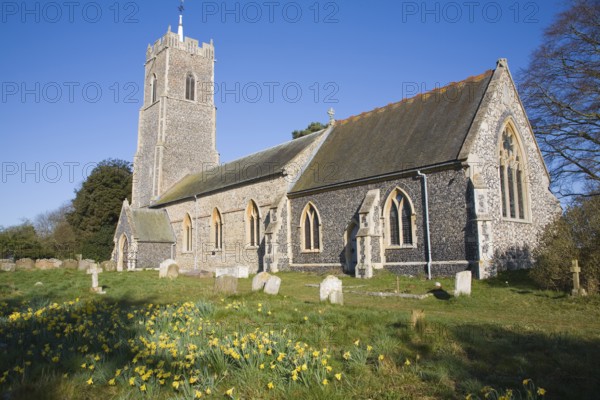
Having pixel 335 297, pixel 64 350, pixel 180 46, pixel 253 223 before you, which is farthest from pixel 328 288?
pixel 180 46

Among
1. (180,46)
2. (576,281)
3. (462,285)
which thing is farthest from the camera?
(180,46)

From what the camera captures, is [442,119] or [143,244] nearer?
[442,119]

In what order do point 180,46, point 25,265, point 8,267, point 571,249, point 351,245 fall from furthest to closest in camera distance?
point 180,46
point 25,265
point 8,267
point 351,245
point 571,249

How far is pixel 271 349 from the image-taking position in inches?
229

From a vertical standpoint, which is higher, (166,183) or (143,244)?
(166,183)

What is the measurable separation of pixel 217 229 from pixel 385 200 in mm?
13902

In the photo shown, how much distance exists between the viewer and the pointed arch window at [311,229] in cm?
2189

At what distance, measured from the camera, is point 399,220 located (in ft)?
60.3

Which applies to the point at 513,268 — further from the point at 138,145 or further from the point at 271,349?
the point at 138,145

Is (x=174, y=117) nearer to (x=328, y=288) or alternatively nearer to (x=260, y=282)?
(x=260, y=282)

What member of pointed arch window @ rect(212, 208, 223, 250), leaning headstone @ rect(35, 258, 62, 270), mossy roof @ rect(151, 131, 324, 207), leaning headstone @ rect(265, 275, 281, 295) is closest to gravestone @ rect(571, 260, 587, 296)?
leaning headstone @ rect(265, 275, 281, 295)

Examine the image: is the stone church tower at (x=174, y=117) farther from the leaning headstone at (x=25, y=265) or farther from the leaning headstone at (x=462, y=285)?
the leaning headstone at (x=462, y=285)

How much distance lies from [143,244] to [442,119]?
70.7 feet

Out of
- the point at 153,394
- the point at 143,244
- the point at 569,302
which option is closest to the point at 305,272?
the point at 569,302
